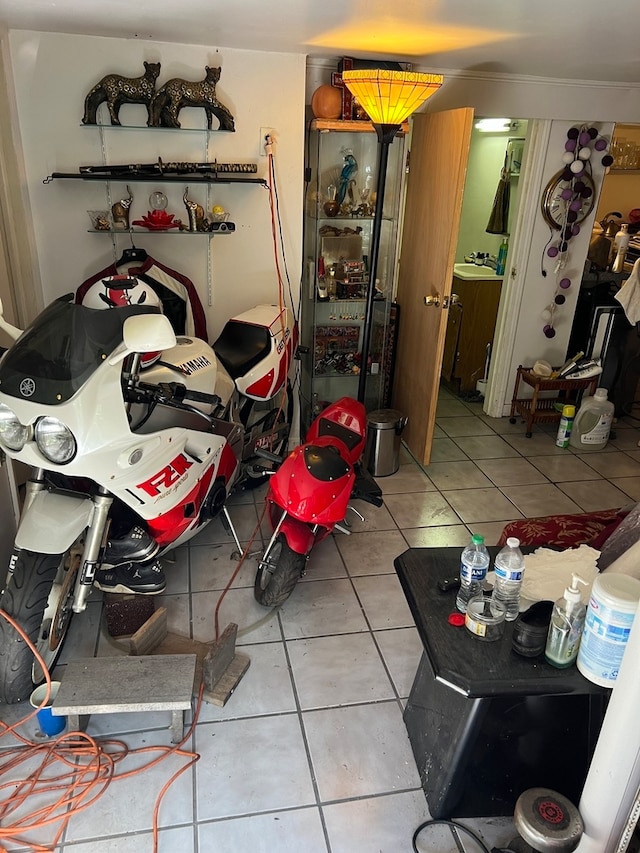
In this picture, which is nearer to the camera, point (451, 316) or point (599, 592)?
point (599, 592)

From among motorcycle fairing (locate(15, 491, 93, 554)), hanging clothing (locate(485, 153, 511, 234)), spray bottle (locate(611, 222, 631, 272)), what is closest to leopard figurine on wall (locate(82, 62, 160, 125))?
motorcycle fairing (locate(15, 491, 93, 554))

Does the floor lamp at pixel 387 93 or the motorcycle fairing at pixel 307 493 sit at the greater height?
the floor lamp at pixel 387 93

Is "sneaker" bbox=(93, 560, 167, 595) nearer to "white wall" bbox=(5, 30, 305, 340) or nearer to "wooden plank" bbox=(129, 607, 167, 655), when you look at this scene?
"wooden plank" bbox=(129, 607, 167, 655)

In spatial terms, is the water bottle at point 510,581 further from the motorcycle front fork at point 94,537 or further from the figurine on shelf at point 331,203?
the figurine on shelf at point 331,203

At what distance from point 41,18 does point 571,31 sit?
2091mm

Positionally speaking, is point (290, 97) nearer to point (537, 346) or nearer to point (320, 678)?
point (537, 346)

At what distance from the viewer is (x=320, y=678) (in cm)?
211

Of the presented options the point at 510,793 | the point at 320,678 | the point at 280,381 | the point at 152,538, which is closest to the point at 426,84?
the point at 280,381

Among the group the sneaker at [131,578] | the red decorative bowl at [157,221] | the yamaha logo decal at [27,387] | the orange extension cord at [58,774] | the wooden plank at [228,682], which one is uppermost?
the red decorative bowl at [157,221]

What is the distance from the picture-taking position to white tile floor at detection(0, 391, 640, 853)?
5.32ft

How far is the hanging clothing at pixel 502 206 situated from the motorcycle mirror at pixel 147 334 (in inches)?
147

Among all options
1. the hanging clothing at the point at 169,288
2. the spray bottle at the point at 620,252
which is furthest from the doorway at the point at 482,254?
the hanging clothing at the point at 169,288

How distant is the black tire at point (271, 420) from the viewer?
3.11 meters

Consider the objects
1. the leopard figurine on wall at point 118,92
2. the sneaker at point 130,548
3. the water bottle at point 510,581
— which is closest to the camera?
the water bottle at point 510,581
